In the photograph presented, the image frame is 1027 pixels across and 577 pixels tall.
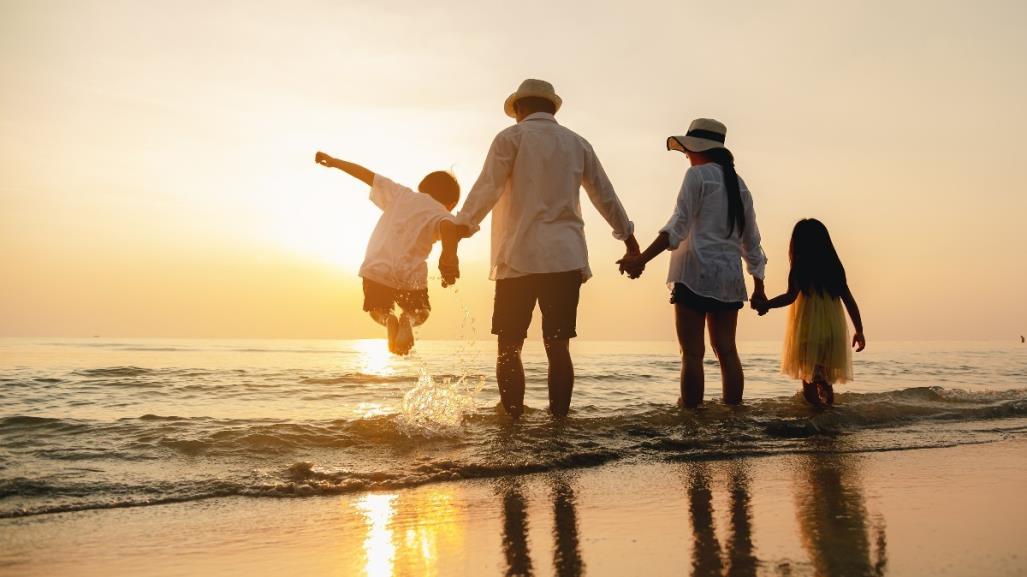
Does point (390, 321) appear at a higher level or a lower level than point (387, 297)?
lower

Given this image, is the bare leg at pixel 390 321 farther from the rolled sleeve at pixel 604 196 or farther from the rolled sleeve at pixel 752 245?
the rolled sleeve at pixel 752 245

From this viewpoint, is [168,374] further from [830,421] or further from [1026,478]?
[1026,478]

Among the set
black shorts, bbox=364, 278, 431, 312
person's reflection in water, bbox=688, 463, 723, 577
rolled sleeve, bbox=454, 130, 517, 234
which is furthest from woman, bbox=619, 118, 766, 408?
person's reflection in water, bbox=688, 463, 723, 577

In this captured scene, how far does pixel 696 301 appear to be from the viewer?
6.06 m

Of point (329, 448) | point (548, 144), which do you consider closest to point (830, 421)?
point (548, 144)

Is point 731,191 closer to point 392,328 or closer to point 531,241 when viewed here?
point 531,241

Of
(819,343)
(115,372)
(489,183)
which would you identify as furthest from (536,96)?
(115,372)

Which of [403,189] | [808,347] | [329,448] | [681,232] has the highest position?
[403,189]

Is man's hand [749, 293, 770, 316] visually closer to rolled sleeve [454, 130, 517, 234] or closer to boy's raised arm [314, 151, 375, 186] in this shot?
rolled sleeve [454, 130, 517, 234]

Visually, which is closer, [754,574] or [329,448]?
[754,574]

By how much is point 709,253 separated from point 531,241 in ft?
5.01

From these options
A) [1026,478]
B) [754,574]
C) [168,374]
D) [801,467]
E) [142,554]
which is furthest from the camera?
[168,374]

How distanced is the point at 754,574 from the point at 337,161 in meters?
5.05

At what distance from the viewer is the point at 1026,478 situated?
3461mm
